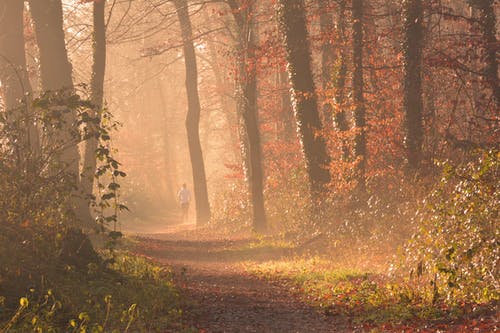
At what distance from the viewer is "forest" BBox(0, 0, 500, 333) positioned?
854cm

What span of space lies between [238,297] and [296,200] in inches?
414

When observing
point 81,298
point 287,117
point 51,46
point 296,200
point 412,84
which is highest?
point 51,46

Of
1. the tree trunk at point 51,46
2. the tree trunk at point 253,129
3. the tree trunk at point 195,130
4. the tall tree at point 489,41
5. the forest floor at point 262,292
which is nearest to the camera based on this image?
the forest floor at point 262,292

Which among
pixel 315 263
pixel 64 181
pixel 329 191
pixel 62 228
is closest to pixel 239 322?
pixel 62 228

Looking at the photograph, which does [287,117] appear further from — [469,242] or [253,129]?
[469,242]

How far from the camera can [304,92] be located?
18469 mm

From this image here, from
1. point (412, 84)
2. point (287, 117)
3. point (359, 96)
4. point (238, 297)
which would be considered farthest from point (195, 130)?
point (238, 297)

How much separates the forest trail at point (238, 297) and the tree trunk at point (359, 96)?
3.23 metres

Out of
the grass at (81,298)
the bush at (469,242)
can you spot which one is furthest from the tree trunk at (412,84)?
the grass at (81,298)

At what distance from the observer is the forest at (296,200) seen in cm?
854

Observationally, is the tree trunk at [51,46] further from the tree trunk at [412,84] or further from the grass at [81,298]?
the tree trunk at [412,84]

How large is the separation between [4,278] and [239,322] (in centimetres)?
340

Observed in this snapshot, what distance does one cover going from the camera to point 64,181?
1040 centimetres

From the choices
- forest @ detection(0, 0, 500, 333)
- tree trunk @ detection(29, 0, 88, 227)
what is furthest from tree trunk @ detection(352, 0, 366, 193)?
tree trunk @ detection(29, 0, 88, 227)
